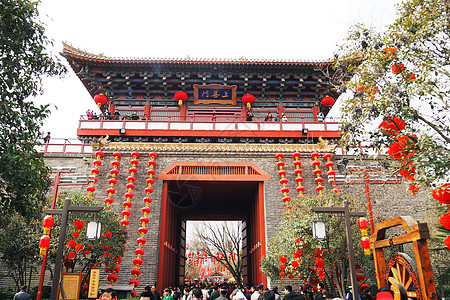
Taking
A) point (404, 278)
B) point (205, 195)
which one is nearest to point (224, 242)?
point (205, 195)

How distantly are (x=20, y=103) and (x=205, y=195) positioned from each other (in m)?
10.7

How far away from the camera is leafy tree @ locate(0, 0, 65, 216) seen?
20.1 ft

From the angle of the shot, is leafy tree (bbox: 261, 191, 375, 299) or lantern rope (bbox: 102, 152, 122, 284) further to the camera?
lantern rope (bbox: 102, 152, 122, 284)

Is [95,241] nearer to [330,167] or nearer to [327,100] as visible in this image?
[330,167]

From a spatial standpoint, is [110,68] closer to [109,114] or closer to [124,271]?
[109,114]

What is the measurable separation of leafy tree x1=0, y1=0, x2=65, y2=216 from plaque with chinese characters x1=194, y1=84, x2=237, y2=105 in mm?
9634

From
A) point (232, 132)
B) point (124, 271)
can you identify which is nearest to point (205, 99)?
point (232, 132)

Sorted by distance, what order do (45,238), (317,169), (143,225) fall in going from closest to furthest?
(45,238) < (143,225) < (317,169)

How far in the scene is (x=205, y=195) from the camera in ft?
53.5

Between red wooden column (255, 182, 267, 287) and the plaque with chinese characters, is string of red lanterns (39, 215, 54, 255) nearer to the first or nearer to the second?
red wooden column (255, 182, 267, 287)

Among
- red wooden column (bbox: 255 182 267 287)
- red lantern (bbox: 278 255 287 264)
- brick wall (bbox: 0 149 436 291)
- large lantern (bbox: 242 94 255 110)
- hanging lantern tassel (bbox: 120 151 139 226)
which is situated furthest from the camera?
large lantern (bbox: 242 94 255 110)

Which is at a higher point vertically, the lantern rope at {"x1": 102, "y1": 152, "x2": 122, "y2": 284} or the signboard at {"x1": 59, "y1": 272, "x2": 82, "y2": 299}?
the lantern rope at {"x1": 102, "y1": 152, "x2": 122, "y2": 284}

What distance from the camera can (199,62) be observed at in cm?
1551

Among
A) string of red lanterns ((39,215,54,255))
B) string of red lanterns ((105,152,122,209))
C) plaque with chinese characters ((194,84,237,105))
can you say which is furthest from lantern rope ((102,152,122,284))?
plaque with chinese characters ((194,84,237,105))
